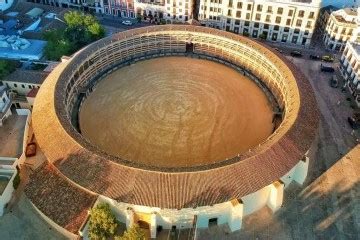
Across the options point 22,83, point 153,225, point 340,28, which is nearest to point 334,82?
point 340,28

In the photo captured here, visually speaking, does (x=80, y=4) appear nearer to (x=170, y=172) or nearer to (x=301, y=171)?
(x=170, y=172)

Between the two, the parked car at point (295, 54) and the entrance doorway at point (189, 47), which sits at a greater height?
the entrance doorway at point (189, 47)

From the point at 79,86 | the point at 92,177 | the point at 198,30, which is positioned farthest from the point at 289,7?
the point at 92,177

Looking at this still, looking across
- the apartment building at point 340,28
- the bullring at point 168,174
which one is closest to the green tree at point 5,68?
the bullring at point 168,174

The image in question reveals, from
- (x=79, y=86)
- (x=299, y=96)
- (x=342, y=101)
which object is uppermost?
(x=299, y=96)

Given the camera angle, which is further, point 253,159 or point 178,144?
point 178,144

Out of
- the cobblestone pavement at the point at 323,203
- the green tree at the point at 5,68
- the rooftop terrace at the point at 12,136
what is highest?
the green tree at the point at 5,68

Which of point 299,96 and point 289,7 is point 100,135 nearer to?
point 299,96

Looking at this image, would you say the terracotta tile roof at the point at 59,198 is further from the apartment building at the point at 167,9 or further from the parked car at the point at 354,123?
the apartment building at the point at 167,9
